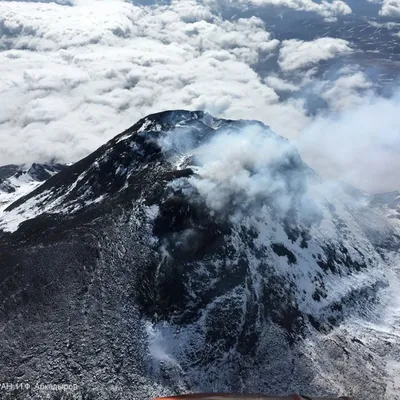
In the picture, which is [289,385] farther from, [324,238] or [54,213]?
[54,213]

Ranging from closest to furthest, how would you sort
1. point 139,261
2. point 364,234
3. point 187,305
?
point 187,305 → point 139,261 → point 364,234

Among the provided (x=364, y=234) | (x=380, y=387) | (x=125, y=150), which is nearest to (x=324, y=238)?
(x=364, y=234)

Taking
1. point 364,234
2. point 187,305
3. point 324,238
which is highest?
point 187,305

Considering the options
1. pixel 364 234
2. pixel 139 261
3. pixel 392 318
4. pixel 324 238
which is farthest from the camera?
pixel 364 234

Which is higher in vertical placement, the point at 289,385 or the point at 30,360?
the point at 30,360

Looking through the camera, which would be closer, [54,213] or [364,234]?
[54,213]

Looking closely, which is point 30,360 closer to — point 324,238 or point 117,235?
point 117,235

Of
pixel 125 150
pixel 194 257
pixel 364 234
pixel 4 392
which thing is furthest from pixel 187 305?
pixel 364 234
